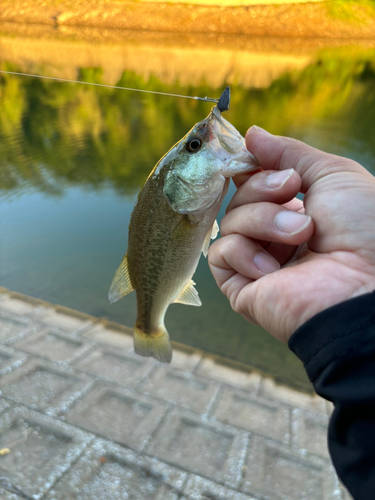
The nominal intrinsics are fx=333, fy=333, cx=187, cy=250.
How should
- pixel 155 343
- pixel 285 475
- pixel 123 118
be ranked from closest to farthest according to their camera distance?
pixel 155 343 → pixel 285 475 → pixel 123 118

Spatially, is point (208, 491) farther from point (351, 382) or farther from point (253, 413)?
point (351, 382)

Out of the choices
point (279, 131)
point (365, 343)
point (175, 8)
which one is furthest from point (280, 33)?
point (365, 343)

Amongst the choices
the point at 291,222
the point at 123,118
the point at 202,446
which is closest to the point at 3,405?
the point at 202,446

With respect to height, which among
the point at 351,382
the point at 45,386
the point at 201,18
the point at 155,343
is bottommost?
the point at 45,386

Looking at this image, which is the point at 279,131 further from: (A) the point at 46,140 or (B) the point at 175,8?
(B) the point at 175,8

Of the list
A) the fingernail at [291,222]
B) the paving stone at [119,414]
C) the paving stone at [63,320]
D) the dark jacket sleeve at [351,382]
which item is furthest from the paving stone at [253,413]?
the fingernail at [291,222]

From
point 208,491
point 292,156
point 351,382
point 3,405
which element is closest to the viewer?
point 351,382
